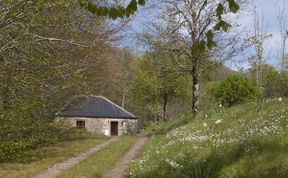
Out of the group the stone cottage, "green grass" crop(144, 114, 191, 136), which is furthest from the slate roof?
"green grass" crop(144, 114, 191, 136)

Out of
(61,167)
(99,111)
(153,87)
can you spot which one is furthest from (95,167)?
(153,87)

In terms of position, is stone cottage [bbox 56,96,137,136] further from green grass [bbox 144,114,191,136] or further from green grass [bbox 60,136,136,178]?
green grass [bbox 60,136,136,178]

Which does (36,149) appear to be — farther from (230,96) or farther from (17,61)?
(230,96)

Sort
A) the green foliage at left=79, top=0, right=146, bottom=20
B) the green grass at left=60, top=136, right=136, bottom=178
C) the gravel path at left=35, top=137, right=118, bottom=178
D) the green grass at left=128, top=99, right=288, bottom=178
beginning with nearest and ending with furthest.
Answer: the green foliage at left=79, top=0, right=146, bottom=20, the green grass at left=128, top=99, right=288, bottom=178, the green grass at left=60, top=136, right=136, bottom=178, the gravel path at left=35, top=137, right=118, bottom=178

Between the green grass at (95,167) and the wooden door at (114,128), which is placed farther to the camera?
the wooden door at (114,128)

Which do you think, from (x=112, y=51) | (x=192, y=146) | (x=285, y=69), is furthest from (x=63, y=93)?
(x=285, y=69)

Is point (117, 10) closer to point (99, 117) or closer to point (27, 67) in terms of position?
point (27, 67)

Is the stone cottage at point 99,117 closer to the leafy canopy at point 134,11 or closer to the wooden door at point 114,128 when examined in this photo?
the wooden door at point 114,128

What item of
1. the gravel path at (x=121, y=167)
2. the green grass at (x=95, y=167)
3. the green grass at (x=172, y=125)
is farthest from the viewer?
the green grass at (x=172, y=125)

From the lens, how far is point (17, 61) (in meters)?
17.1

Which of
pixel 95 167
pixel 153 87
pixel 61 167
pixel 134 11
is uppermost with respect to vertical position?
pixel 153 87

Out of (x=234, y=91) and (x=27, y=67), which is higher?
(x=27, y=67)

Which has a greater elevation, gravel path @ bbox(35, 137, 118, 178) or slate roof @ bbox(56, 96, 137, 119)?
slate roof @ bbox(56, 96, 137, 119)

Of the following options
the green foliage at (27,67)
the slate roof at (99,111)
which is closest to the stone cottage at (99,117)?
the slate roof at (99,111)
